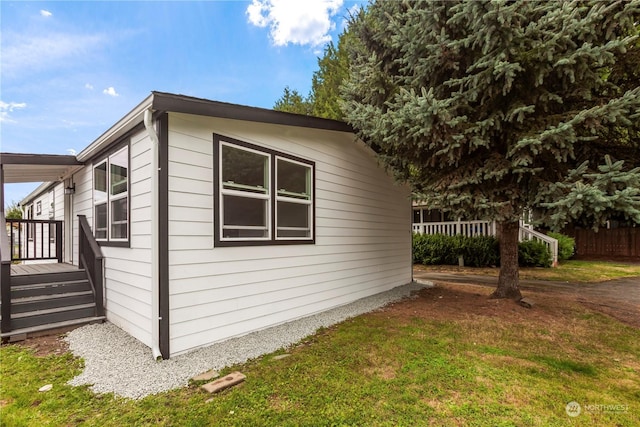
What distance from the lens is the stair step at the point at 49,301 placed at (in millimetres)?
4555

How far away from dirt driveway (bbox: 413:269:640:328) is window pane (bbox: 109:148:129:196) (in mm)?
7826

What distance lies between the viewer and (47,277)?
17.0 feet

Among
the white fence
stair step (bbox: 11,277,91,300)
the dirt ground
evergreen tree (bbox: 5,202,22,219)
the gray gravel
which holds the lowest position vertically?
the dirt ground

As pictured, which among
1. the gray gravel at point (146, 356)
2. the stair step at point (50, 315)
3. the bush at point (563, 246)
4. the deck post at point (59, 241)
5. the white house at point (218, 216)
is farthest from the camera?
the bush at point (563, 246)

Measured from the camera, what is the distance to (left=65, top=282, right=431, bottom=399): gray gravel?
317 centimetres

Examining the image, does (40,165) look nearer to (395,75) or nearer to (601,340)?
(395,75)

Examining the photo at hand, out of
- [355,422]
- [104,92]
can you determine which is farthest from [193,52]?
[355,422]

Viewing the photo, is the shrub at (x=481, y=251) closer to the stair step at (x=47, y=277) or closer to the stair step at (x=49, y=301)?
the stair step at (x=49, y=301)

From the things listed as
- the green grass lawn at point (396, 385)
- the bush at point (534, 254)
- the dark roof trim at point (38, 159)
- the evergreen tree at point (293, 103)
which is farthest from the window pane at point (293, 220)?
the evergreen tree at point (293, 103)

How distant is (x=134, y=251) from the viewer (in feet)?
14.1

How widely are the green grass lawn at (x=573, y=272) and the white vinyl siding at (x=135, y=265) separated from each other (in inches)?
386

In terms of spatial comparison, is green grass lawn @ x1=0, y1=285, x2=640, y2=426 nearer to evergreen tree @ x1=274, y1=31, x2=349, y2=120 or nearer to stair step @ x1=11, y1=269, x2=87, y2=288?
stair step @ x1=11, y1=269, x2=87, y2=288

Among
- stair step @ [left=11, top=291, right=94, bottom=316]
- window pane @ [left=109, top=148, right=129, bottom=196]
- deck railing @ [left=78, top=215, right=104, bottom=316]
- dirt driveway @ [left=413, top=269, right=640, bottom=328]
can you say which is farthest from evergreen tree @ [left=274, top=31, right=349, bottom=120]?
stair step @ [left=11, top=291, right=94, bottom=316]

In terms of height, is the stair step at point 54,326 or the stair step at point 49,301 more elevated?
the stair step at point 49,301
